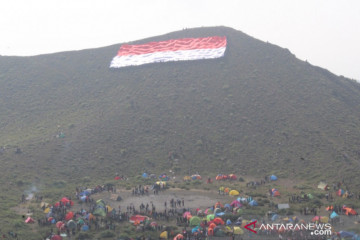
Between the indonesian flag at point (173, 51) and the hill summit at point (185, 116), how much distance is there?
61.1 inches

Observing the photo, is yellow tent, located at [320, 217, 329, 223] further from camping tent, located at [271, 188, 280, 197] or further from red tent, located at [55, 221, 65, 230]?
red tent, located at [55, 221, 65, 230]

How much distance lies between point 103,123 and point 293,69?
3722cm

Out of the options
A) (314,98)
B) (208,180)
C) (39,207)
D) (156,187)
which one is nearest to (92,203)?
(39,207)

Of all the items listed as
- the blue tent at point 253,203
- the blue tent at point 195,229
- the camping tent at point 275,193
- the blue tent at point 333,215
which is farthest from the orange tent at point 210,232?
the camping tent at point 275,193

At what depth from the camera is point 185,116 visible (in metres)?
68.9

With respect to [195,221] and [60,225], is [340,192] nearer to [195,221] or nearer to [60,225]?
[195,221]

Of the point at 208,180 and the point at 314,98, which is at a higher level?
the point at 314,98

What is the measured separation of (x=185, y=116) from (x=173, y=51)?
2289 centimetres

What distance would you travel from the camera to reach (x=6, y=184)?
4775 cm

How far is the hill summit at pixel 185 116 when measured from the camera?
55.8 meters

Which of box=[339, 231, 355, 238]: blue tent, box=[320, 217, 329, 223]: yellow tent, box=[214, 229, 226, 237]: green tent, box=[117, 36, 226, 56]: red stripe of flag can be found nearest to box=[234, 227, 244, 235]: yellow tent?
box=[214, 229, 226, 237]: green tent

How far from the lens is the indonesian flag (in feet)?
279

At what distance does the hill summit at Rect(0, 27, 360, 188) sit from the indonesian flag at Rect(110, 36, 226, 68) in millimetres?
1552

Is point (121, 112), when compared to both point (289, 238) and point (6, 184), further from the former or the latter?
point (289, 238)
